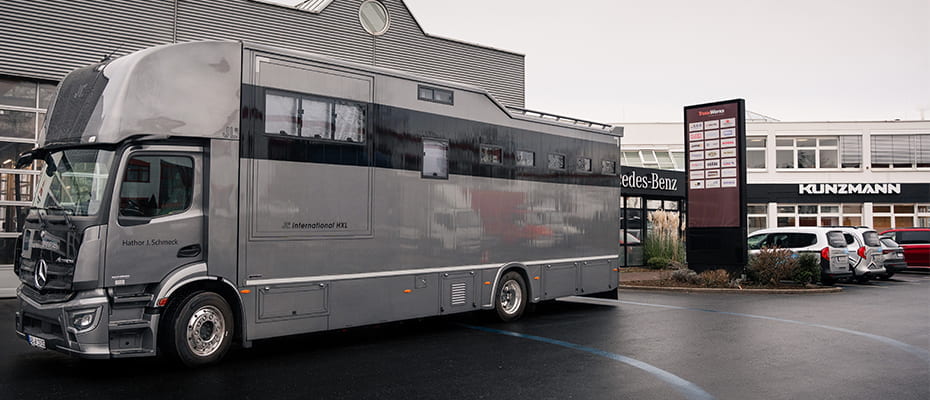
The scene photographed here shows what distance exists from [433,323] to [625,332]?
3.15 metres

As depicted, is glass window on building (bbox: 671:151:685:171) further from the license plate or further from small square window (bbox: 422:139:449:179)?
the license plate

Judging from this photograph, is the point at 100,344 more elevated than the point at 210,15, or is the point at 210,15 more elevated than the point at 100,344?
the point at 210,15

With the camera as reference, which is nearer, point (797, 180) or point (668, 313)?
point (668, 313)

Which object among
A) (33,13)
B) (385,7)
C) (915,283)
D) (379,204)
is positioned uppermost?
(385,7)

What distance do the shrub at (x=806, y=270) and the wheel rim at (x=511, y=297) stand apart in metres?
9.68

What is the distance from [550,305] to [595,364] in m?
6.31

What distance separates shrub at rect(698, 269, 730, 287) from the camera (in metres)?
18.1

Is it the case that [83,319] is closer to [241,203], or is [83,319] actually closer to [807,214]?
[241,203]

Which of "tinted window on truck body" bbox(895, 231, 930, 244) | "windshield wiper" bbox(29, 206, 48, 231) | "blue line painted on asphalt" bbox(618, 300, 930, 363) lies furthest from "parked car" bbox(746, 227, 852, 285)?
"windshield wiper" bbox(29, 206, 48, 231)

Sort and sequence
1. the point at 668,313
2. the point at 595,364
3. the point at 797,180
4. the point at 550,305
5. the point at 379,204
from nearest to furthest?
the point at 595,364
the point at 379,204
the point at 668,313
the point at 550,305
the point at 797,180

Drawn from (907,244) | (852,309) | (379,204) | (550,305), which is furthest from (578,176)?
(907,244)

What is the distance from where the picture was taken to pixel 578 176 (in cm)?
1321

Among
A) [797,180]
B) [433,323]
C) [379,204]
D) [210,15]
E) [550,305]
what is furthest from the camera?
[797,180]

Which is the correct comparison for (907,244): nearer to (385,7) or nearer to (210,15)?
(385,7)
